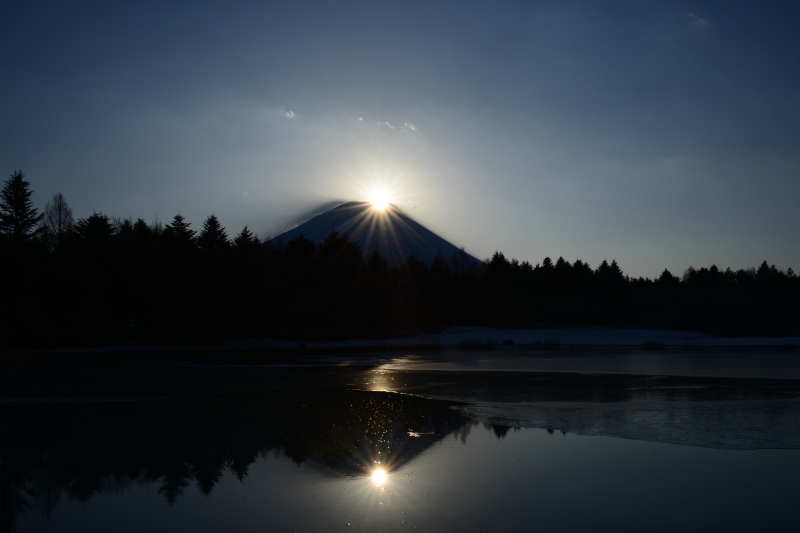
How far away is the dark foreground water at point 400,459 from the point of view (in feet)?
26.2

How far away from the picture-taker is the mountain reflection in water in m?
9.67

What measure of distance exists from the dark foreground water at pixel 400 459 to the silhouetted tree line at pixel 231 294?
30.9 metres

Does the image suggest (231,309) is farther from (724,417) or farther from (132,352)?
(724,417)

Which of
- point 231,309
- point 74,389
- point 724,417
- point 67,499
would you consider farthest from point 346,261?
point 67,499

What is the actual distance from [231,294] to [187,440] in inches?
1784

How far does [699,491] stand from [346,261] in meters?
68.4

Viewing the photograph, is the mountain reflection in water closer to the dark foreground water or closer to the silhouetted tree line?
the dark foreground water

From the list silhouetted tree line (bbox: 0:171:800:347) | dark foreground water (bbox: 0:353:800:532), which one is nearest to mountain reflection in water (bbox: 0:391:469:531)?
dark foreground water (bbox: 0:353:800:532)

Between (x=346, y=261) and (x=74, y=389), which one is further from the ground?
(x=346, y=261)

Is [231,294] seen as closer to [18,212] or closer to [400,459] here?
[18,212]

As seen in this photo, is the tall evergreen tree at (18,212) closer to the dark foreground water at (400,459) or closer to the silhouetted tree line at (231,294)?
the silhouetted tree line at (231,294)

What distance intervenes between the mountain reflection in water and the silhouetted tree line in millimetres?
36114

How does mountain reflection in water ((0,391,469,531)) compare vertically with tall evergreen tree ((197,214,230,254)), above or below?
below

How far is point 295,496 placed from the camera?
29.1 ft
